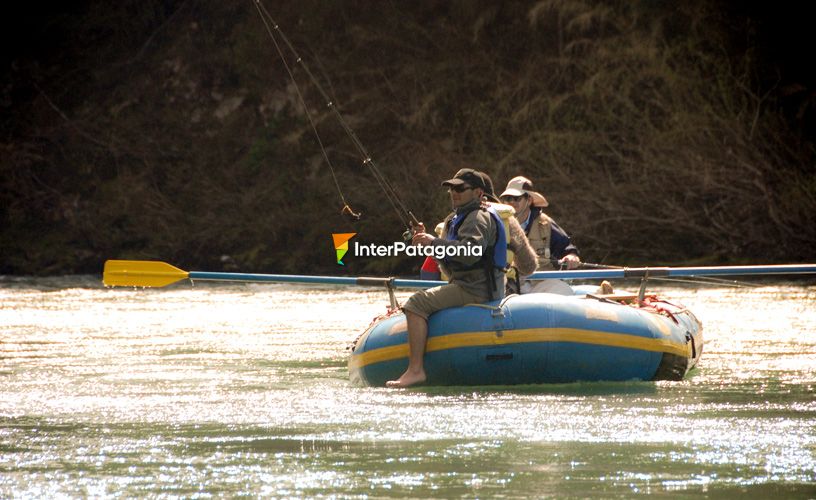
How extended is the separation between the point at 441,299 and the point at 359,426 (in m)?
1.24

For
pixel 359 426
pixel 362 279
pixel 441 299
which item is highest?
pixel 362 279

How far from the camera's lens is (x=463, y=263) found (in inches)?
274

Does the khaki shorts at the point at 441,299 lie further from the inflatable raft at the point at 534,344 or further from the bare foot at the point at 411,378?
the bare foot at the point at 411,378

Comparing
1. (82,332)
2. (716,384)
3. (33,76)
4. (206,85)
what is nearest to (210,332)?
(82,332)

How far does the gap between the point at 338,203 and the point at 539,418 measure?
14.0 meters

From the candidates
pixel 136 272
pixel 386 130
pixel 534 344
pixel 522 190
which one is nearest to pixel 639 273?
pixel 522 190

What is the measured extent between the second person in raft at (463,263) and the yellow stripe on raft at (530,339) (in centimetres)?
11

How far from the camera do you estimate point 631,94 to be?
18.1 metres

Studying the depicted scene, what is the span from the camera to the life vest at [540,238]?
8.49 meters

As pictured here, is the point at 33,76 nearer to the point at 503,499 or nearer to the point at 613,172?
the point at 613,172

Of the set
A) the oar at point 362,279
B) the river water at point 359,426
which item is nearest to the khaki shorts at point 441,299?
the river water at point 359,426

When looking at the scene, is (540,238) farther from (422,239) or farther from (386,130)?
(386,130)

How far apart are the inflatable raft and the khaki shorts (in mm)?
42

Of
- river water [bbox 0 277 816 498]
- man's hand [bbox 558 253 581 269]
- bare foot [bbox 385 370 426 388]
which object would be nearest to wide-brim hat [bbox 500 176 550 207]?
man's hand [bbox 558 253 581 269]
